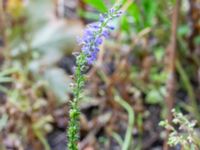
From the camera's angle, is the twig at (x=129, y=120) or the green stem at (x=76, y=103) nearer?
the green stem at (x=76, y=103)

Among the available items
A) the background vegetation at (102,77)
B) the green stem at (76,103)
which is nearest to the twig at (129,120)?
the background vegetation at (102,77)

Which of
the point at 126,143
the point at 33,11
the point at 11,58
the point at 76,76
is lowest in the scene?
the point at 76,76

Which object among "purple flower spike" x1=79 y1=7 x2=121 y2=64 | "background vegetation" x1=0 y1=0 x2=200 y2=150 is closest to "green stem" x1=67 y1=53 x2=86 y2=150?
"purple flower spike" x1=79 y1=7 x2=121 y2=64

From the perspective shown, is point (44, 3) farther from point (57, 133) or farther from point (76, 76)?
point (76, 76)

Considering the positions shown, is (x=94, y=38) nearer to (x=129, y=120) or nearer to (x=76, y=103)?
(x=76, y=103)

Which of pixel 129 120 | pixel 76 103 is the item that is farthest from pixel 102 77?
pixel 76 103

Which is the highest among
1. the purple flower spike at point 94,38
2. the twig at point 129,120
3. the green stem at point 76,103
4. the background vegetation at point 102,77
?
the background vegetation at point 102,77

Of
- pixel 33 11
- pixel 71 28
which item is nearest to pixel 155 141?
pixel 71 28

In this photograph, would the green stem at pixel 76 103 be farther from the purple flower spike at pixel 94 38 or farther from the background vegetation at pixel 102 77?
the background vegetation at pixel 102 77

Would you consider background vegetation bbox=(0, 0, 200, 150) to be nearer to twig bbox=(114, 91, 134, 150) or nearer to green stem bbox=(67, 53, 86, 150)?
twig bbox=(114, 91, 134, 150)
